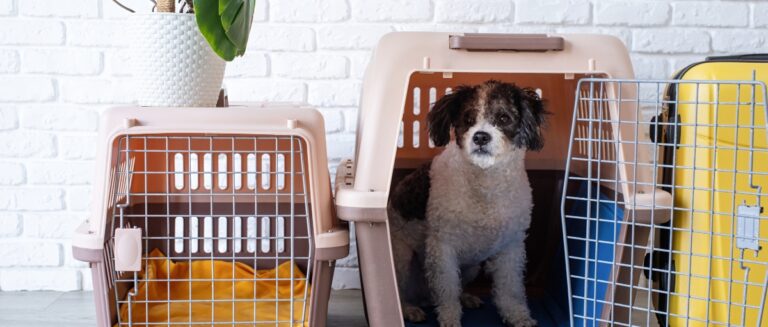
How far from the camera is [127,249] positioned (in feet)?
4.38

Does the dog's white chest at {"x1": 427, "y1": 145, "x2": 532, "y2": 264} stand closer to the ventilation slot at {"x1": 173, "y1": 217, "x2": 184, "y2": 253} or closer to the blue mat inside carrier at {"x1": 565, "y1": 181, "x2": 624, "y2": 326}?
the blue mat inside carrier at {"x1": 565, "y1": 181, "x2": 624, "y2": 326}

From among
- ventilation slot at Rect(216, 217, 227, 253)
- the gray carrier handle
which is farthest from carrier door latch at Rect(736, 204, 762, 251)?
ventilation slot at Rect(216, 217, 227, 253)

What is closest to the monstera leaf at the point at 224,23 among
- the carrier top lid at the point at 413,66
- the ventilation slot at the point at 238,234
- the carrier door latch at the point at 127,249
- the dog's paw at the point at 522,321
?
the carrier top lid at the point at 413,66

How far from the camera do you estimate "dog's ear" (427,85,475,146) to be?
1663mm

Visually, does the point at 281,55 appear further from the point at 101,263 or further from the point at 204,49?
the point at 101,263

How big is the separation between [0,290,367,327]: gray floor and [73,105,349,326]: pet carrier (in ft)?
0.66

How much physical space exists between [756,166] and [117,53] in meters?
1.58

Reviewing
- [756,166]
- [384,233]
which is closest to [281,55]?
[384,233]

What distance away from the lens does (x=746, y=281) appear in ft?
3.94

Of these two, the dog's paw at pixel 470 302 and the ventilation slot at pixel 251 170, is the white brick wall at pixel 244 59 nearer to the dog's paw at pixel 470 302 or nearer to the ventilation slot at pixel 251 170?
the ventilation slot at pixel 251 170

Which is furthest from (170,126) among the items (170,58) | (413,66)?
(413,66)

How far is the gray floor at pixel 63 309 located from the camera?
5.67ft

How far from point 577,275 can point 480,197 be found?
0.92 ft

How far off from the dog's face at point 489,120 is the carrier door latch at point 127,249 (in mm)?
706
